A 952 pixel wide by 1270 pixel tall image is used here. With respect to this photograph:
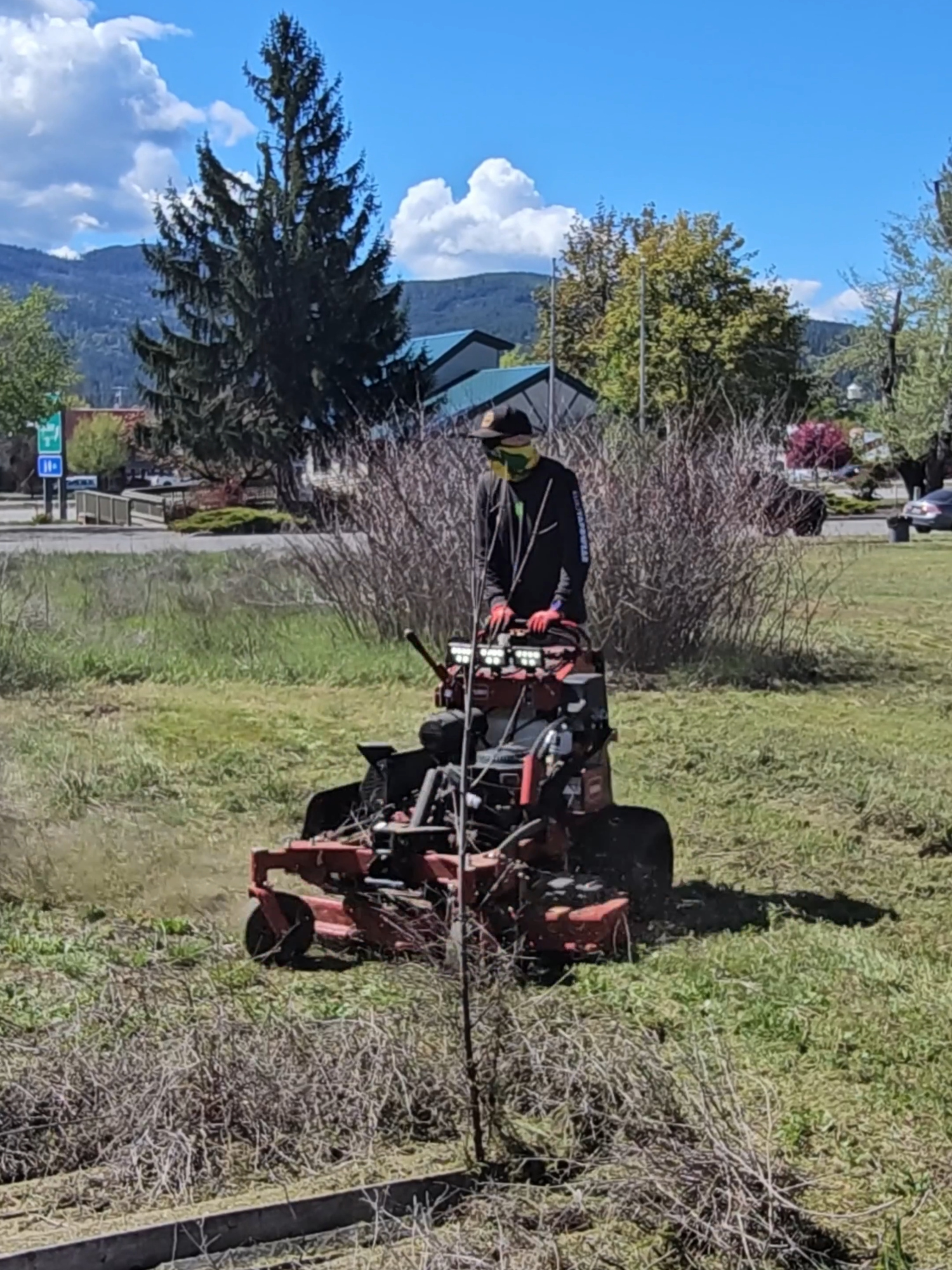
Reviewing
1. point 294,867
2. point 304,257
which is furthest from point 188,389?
point 294,867

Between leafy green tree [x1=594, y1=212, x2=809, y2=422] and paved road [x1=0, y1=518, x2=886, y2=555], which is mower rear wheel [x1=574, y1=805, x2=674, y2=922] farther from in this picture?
leafy green tree [x1=594, y1=212, x2=809, y2=422]

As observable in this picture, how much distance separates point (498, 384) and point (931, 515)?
16.3 m

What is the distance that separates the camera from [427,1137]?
3973 mm

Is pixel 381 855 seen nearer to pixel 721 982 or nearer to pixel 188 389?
pixel 721 982

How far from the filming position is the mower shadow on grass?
20.9 feet

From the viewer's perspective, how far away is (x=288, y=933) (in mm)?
5715

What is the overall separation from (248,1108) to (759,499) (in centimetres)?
1035

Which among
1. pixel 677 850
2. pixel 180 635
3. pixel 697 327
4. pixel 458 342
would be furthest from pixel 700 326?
pixel 677 850

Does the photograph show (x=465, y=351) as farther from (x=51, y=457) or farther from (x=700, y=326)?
(x=51, y=457)

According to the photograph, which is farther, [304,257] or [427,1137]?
[304,257]

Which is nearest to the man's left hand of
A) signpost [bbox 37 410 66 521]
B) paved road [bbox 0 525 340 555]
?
paved road [bbox 0 525 340 555]

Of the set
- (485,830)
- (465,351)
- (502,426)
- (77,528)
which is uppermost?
(465,351)

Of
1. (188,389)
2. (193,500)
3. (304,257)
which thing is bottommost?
(193,500)

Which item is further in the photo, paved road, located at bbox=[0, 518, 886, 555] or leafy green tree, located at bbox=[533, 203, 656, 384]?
leafy green tree, located at bbox=[533, 203, 656, 384]
